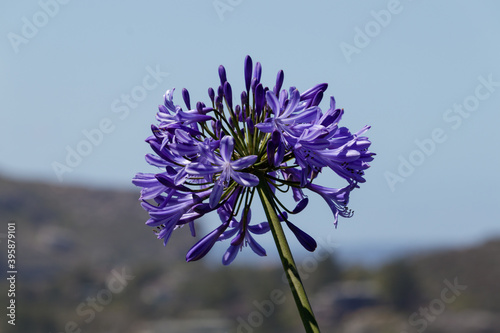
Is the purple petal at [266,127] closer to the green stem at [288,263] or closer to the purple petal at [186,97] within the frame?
the green stem at [288,263]

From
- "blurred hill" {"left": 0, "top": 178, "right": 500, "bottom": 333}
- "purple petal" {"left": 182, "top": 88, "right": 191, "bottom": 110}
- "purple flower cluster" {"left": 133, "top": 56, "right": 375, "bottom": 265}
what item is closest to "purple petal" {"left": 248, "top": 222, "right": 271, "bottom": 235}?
"purple flower cluster" {"left": 133, "top": 56, "right": 375, "bottom": 265}

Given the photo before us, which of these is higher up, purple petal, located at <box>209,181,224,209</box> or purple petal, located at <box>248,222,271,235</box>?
purple petal, located at <box>209,181,224,209</box>

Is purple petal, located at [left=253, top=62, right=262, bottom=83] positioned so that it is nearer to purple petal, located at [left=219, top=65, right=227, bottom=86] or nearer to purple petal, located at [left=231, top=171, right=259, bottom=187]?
purple petal, located at [left=219, top=65, right=227, bottom=86]

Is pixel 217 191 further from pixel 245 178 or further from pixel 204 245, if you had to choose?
pixel 204 245

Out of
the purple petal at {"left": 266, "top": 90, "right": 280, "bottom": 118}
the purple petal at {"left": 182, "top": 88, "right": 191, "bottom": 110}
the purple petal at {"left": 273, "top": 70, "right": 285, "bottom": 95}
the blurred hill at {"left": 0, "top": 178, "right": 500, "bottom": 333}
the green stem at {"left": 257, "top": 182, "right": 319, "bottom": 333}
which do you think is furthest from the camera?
the blurred hill at {"left": 0, "top": 178, "right": 500, "bottom": 333}

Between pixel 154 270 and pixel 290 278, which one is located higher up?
pixel 154 270

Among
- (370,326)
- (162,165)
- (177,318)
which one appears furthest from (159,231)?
(177,318)

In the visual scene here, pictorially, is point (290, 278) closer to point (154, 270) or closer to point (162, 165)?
point (162, 165)

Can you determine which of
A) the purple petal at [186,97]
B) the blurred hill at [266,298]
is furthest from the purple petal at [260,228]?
the blurred hill at [266,298]
